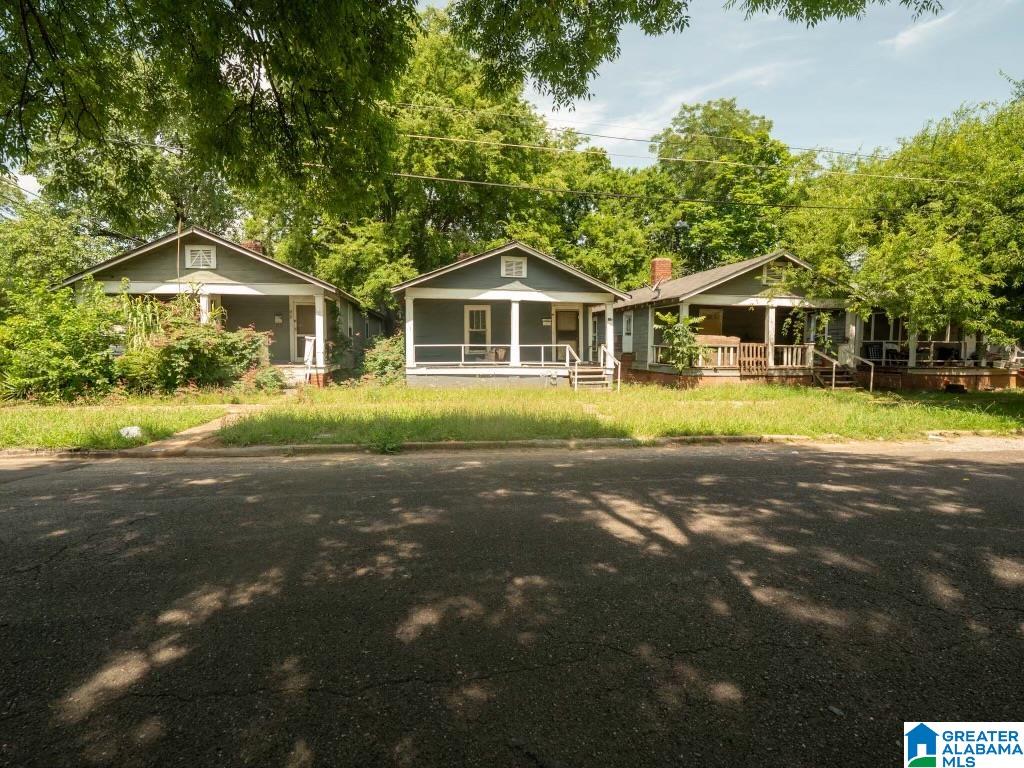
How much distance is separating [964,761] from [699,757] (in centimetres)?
113

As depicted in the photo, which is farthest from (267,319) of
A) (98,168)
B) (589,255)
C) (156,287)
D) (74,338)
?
(589,255)

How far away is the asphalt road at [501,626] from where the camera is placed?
7.09 ft

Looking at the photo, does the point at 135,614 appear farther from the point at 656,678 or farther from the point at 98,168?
the point at 98,168

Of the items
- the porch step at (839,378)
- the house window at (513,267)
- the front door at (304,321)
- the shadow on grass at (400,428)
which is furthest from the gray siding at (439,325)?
the porch step at (839,378)

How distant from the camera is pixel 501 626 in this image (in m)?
3.01

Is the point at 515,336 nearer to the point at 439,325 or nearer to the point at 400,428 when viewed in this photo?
the point at 439,325

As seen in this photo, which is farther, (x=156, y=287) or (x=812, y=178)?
(x=812, y=178)

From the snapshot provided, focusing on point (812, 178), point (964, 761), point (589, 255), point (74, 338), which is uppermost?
point (812, 178)

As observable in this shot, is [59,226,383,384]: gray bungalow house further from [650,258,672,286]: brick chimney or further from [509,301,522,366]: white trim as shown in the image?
[650,258,672,286]: brick chimney

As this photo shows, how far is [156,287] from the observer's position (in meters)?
19.1

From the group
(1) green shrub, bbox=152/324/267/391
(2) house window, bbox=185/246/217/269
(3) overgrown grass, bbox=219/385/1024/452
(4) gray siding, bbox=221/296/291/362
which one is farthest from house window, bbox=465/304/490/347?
(2) house window, bbox=185/246/217/269

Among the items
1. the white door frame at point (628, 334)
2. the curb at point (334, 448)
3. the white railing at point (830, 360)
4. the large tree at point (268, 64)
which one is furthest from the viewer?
the white door frame at point (628, 334)

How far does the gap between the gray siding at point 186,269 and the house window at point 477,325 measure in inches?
281

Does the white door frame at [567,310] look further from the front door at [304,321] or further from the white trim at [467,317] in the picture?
the front door at [304,321]
